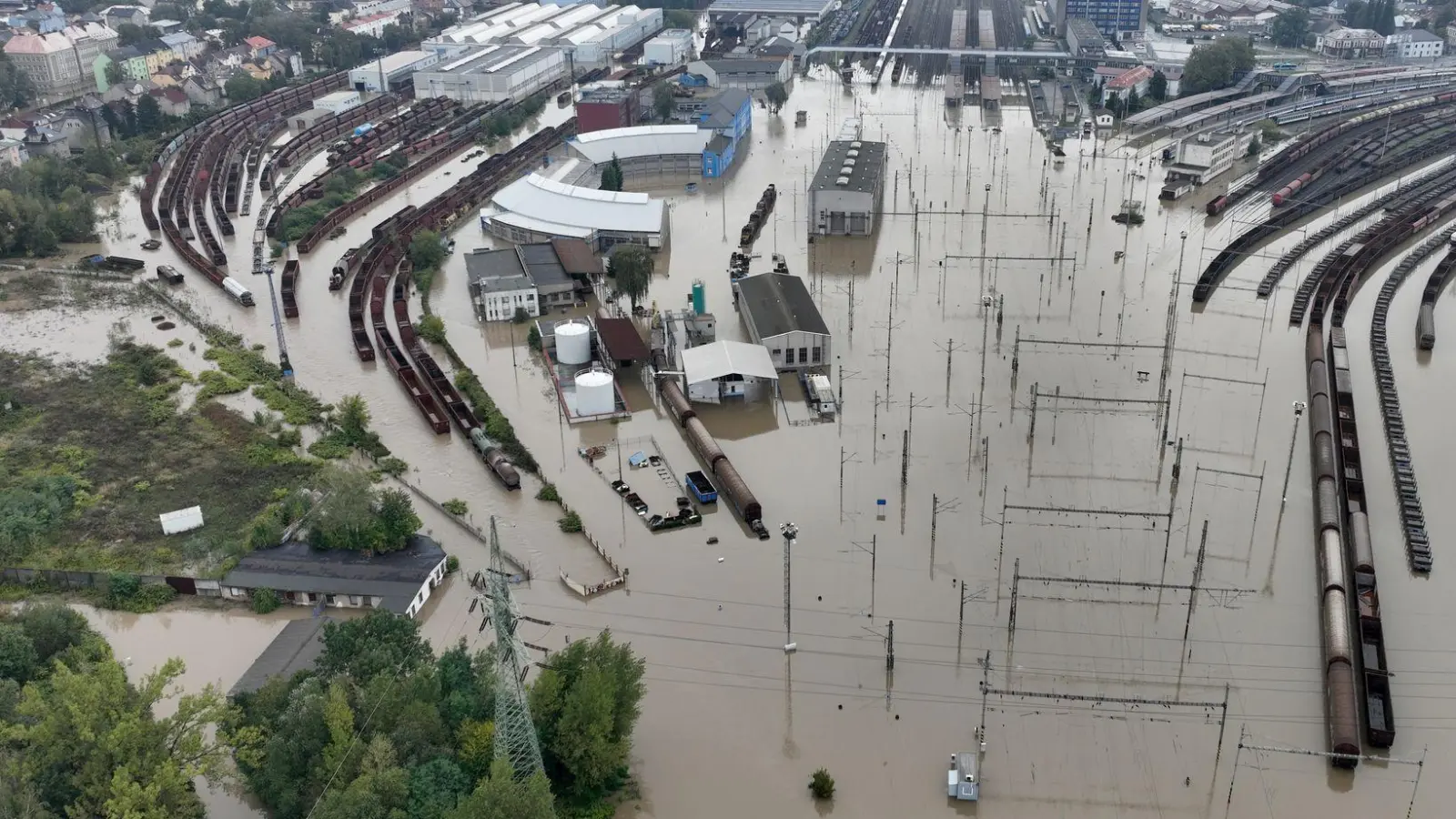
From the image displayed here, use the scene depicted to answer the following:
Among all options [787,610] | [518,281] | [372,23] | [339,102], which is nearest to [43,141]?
[339,102]

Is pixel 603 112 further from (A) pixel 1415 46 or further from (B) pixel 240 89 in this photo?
(A) pixel 1415 46

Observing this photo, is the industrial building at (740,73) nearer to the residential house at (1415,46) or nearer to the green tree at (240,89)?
the green tree at (240,89)

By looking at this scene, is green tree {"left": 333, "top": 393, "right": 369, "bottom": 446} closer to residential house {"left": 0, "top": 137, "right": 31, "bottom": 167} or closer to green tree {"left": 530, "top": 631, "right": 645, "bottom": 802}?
green tree {"left": 530, "top": 631, "right": 645, "bottom": 802}

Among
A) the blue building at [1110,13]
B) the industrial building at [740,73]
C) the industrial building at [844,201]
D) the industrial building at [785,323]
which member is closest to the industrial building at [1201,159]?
the industrial building at [844,201]

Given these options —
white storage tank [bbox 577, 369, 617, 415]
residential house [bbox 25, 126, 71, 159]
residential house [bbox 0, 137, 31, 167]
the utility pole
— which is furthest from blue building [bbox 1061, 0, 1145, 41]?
the utility pole

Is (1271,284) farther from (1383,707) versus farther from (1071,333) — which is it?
(1383,707)

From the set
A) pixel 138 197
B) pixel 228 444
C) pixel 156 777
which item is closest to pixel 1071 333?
pixel 228 444
